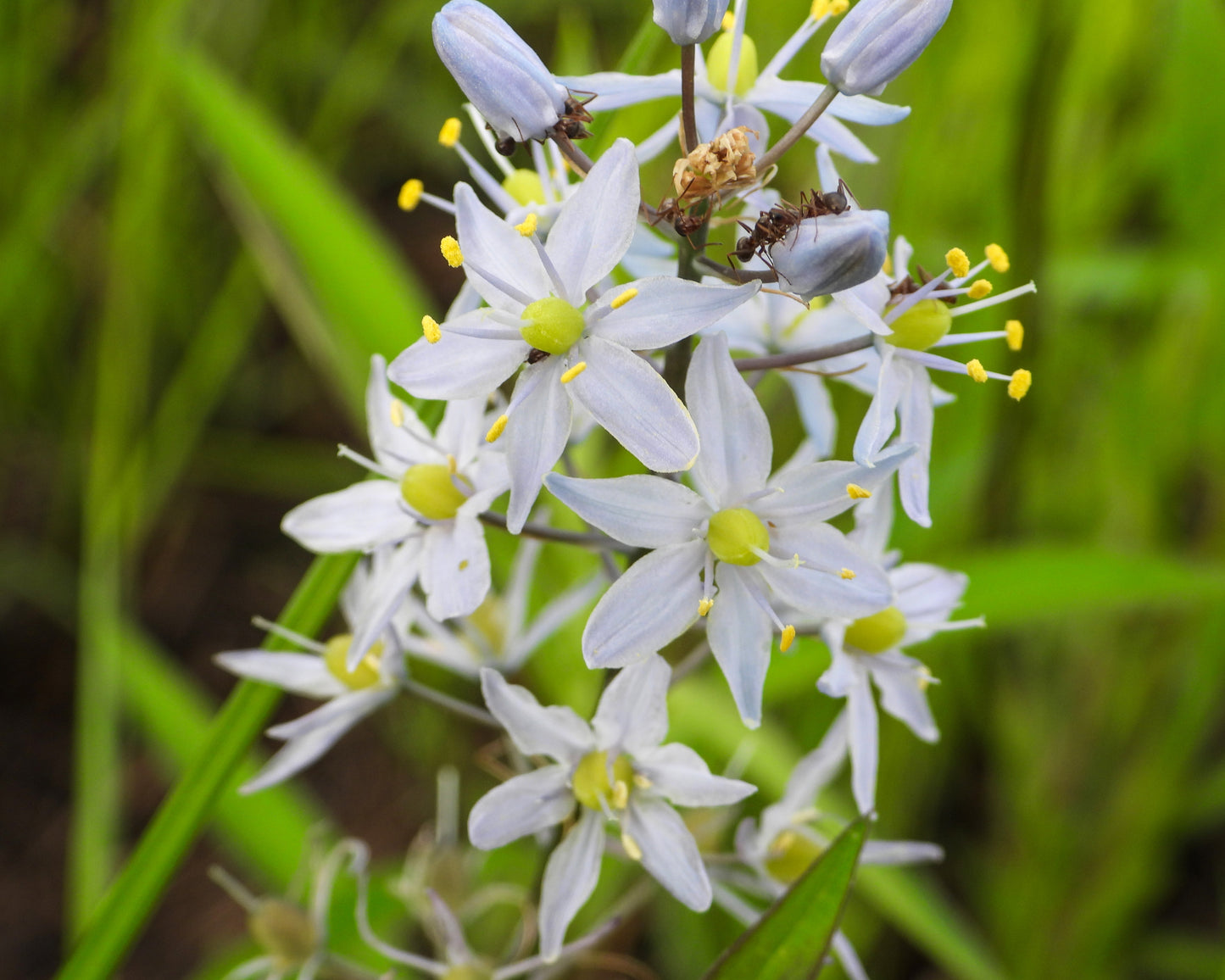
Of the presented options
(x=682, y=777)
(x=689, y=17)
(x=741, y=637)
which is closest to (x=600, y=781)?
(x=682, y=777)

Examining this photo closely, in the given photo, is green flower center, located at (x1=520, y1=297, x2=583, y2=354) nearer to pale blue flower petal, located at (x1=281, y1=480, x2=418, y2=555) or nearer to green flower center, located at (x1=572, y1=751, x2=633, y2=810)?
pale blue flower petal, located at (x1=281, y1=480, x2=418, y2=555)

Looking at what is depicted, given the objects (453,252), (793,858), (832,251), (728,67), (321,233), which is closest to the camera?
(832,251)

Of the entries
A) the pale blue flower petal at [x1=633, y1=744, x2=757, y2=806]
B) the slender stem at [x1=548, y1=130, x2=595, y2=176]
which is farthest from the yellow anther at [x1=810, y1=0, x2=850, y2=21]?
the pale blue flower petal at [x1=633, y1=744, x2=757, y2=806]

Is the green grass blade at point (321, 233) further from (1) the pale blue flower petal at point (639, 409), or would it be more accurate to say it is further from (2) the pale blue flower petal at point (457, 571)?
(1) the pale blue flower petal at point (639, 409)

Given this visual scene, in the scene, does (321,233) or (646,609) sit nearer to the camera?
(646,609)

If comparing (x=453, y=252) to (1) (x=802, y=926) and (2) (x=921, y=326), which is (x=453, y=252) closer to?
(2) (x=921, y=326)

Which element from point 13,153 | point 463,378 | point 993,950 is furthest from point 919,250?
point 13,153

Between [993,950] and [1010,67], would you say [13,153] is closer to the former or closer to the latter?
[1010,67]
